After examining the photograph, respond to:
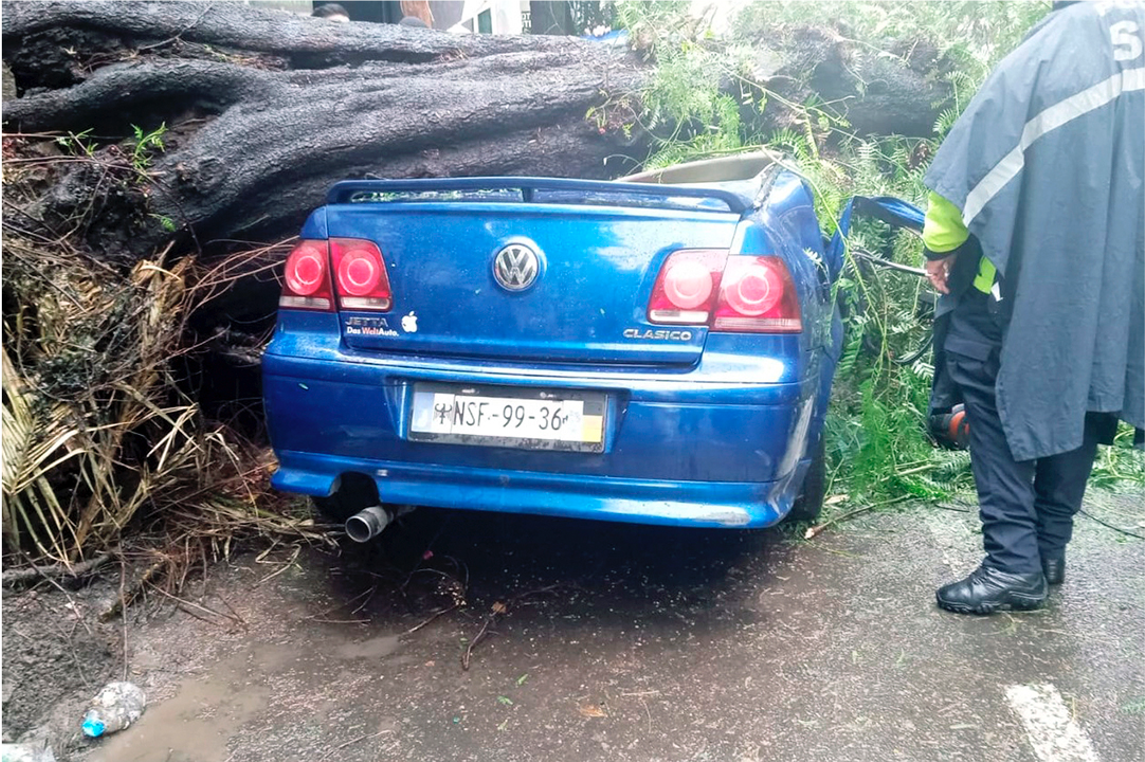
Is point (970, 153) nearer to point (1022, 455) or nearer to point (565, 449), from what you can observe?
point (1022, 455)

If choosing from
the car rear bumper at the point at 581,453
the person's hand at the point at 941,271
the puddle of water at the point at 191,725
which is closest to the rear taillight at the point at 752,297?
the car rear bumper at the point at 581,453

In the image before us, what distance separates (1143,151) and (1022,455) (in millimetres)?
929

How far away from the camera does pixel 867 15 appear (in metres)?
4.81

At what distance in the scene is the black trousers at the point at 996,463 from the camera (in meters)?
2.84

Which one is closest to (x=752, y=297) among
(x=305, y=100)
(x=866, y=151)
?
(x=866, y=151)

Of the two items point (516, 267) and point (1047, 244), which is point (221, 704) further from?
point (1047, 244)

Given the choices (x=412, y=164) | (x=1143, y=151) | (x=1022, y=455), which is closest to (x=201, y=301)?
(x=412, y=164)

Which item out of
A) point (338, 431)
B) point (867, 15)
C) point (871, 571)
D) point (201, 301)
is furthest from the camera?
point (867, 15)

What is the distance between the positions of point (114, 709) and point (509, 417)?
48.5 inches

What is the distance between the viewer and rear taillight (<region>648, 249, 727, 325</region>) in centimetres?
248

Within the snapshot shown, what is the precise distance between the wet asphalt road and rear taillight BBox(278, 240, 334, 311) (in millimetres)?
957

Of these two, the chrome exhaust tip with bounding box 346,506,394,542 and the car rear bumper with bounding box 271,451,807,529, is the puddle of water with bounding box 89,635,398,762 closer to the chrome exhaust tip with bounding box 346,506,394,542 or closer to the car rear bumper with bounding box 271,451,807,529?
the chrome exhaust tip with bounding box 346,506,394,542

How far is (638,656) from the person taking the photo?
2.61 m

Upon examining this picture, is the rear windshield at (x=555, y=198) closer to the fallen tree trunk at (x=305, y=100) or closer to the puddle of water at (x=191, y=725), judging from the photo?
the fallen tree trunk at (x=305, y=100)
